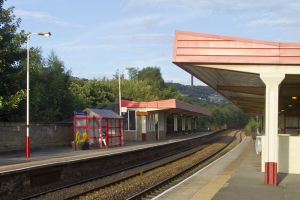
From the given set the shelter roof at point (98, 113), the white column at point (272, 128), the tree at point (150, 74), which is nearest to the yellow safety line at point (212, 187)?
the white column at point (272, 128)

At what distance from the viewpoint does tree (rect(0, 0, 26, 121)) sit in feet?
109

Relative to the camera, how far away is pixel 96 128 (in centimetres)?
3697

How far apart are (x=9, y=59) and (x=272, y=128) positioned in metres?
22.9

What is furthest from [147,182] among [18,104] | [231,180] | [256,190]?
[18,104]

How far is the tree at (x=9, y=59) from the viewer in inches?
1303

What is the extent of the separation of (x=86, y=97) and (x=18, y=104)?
28.8 metres

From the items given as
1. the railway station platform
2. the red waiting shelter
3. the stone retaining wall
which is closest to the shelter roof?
the red waiting shelter

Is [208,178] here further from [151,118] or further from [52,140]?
[151,118]

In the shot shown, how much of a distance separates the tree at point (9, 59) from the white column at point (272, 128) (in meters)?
20.5

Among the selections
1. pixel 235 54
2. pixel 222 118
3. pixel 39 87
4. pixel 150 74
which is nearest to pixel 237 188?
pixel 235 54

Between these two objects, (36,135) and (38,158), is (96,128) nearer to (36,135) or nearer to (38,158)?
(36,135)

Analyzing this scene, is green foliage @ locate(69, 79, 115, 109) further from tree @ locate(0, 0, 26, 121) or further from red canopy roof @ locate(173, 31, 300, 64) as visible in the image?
red canopy roof @ locate(173, 31, 300, 64)

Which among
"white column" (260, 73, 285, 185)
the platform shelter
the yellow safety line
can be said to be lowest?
the yellow safety line

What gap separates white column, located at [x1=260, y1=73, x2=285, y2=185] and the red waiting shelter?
68.7 feet
